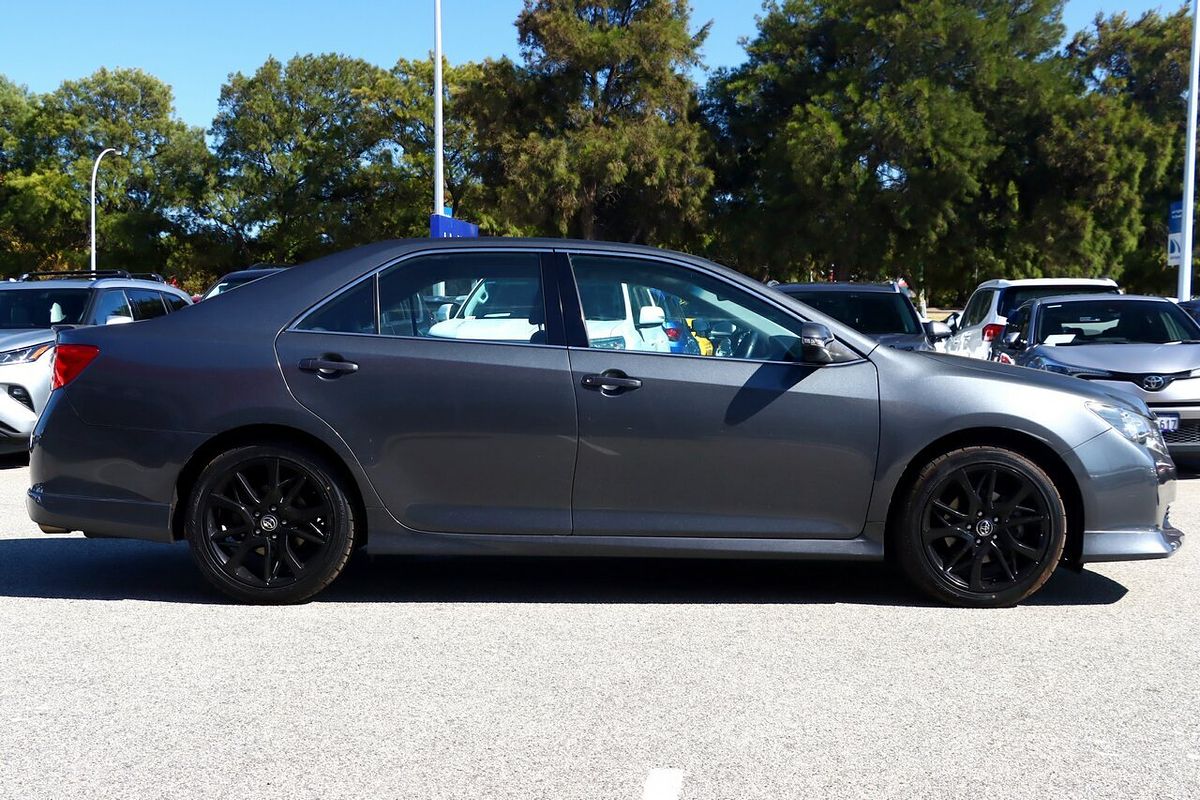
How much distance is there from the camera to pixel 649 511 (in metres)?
5.66

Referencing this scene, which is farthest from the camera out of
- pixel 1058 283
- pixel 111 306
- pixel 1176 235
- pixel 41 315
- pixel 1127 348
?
pixel 1176 235

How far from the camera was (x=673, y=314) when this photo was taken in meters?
5.85

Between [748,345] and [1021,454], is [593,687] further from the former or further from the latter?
[1021,454]

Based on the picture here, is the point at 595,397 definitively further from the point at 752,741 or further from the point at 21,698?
the point at 21,698

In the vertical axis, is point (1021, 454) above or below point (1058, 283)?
below

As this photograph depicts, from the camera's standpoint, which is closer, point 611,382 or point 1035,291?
point 611,382

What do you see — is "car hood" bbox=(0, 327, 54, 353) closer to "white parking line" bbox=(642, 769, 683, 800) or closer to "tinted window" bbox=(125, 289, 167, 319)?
"tinted window" bbox=(125, 289, 167, 319)

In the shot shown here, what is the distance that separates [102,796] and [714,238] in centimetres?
4336

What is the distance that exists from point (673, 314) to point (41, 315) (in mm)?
8618

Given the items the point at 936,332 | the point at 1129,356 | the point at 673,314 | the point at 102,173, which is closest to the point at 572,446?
the point at 673,314

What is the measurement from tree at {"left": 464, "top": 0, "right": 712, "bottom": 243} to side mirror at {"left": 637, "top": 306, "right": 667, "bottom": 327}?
37.0 m

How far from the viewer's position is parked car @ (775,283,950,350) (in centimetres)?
1309

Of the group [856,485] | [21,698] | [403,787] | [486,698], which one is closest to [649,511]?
[856,485]

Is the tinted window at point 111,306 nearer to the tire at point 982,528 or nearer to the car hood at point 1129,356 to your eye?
the car hood at point 1129,356
